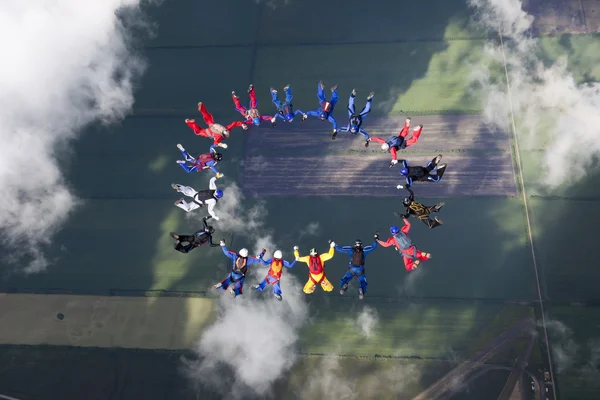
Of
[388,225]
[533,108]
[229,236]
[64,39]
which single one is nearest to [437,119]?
[533,108]

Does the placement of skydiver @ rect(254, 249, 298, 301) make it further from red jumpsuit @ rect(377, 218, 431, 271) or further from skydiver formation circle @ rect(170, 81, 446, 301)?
red jumpsuit @ rect(377, 218, 431, 271)

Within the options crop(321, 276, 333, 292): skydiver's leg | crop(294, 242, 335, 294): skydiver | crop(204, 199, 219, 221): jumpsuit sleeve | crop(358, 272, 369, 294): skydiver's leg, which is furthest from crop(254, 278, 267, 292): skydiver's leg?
crop(358, 272, 369, 294): skydiver's leg

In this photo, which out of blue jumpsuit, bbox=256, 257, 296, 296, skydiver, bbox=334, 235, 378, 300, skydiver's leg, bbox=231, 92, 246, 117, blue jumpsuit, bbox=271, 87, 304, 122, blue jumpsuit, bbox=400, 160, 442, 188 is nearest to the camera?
skydiver, bbox=334, 235, 378, 300

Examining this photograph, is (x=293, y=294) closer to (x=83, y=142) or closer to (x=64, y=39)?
(x=83, y=142)

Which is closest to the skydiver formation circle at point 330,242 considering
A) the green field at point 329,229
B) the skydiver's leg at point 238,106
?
the skydiver's leg at point 238,106

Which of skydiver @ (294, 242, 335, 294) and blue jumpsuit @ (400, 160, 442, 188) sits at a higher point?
blue jumpsuit @ (400, 160, 442, 188)

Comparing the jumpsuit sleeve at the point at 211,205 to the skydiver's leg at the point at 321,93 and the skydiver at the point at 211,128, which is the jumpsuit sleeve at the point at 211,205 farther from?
the skydiver's leg at the point at 321,93
